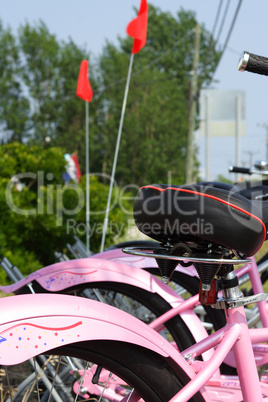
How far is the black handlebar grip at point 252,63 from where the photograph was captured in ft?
4.53

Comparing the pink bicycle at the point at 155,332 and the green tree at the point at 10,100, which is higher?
the green tree at the point at 10,100

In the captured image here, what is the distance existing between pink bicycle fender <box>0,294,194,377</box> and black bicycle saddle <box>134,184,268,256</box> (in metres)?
0.29

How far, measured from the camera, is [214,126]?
11664mm

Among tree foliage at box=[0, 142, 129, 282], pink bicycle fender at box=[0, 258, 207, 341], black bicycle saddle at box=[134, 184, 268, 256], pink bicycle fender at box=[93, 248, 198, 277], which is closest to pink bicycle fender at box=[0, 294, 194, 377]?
black bicycle saddle at box=[134, 184, 268, 256]

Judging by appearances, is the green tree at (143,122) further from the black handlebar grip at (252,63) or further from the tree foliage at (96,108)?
the black handlebar grip at (252,63)

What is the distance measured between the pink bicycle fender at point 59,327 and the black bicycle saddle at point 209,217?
0.29 metres

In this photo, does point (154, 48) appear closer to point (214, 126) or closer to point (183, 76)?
point (183, 76)

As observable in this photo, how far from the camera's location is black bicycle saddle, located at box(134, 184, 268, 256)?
1456mm

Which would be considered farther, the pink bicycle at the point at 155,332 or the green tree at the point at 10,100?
the green tree at the point at 10,100

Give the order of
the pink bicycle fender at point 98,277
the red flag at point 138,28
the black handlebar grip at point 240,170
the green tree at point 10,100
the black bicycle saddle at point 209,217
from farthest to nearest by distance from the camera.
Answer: the green tree at point 10,100 < the red flag at point 138,28 < the black handlebar grip at point 240,170 < the pink bicycle fender at point 98,277 < the black bicycle saddle at point 209,217

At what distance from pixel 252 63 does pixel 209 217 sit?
422 mm

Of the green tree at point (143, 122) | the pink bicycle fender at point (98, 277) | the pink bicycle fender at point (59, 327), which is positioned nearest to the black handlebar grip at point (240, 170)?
the pink bicycle fender at point (98, 277)

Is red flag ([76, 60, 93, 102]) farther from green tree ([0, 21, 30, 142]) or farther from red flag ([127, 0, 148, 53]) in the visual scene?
green tree ([0, 21, 30, 142])

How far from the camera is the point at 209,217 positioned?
1452 mm
